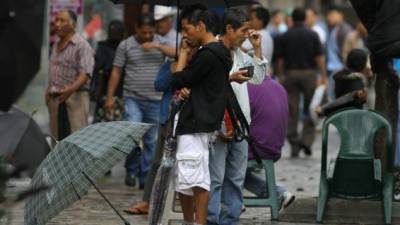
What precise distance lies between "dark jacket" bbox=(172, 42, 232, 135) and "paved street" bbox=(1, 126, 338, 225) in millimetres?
741

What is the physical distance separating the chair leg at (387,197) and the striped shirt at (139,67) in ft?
10.7

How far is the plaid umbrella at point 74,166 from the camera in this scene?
8.22 metres

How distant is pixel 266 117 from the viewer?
10.9 meters

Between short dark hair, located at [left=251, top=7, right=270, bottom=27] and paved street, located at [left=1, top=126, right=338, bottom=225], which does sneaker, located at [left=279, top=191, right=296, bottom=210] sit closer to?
paved street, located at [left=1, top=126, right=338, bottom=225]

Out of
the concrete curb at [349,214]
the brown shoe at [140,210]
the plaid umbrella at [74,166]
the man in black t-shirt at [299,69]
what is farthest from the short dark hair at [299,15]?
the plaid umbrella at [74,166]

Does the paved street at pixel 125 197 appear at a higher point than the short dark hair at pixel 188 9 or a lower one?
lower

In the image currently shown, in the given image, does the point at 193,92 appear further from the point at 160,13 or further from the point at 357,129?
the point at 160,13

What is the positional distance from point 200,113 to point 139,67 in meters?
4.24

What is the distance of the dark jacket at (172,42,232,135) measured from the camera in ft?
30.9

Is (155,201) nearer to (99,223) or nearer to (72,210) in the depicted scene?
(99,223)

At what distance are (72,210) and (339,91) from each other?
3221mm

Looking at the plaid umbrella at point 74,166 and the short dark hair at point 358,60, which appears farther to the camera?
the short dark hair at point 358,60

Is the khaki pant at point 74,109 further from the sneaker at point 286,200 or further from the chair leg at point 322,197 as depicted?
the chair leg at point 322,197

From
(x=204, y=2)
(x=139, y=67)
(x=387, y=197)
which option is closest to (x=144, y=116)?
(x=139, y=67)
